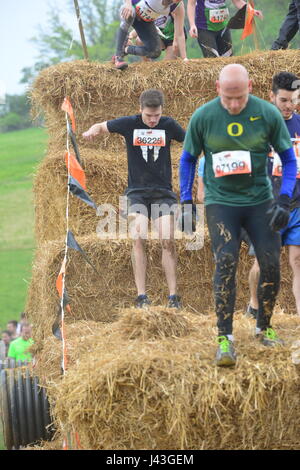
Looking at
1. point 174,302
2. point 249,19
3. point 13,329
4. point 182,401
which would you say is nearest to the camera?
point 182,401

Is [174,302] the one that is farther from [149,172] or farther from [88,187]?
[88,187]

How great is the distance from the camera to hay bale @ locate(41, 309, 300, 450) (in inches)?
253

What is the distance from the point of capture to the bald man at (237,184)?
6.66 metres

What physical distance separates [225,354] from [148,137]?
351cm

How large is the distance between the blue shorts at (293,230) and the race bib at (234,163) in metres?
1.60

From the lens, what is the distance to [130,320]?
7324 mm

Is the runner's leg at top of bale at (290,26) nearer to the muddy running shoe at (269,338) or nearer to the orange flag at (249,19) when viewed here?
the orange flag at (249,19)

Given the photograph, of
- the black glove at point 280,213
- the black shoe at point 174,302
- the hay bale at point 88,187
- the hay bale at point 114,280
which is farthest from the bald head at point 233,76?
the hay bale at point 88,187

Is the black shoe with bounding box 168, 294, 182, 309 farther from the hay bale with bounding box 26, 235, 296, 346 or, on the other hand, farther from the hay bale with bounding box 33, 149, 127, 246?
the hay bale with bounding box 33, 149, 127, 246

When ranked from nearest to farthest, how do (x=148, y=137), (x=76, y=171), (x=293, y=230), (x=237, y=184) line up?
(x=237, y=184), (x=293, y=230), (x=148, y=137), (x=76, y=171)

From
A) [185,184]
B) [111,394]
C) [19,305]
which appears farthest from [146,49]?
[19,305]

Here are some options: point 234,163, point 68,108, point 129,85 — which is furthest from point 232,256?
point 129,85

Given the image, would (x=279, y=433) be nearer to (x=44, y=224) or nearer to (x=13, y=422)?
(x=13, y=422)

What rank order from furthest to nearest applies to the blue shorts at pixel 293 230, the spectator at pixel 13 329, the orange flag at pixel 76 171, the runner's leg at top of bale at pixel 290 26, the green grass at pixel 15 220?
the green grass at pixel 15 220, the spectator at pixel 13 329, the runner's leg at top of bale at pixel 290 26, the orange flag at pixel 76 171, the blue shorts at pixel 293 230
